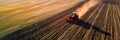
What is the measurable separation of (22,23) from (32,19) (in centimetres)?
202

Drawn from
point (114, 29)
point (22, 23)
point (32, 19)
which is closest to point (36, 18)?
point (32, 19)

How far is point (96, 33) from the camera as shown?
57.6 ft

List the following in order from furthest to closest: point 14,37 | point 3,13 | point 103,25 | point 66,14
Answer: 1. point 66,14
2. point 3,13
3. point 103,25
4. point 14,37

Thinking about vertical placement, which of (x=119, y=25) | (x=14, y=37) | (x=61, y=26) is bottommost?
(x=119, y=25)

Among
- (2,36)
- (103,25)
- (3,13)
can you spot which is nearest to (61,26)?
(103,25)

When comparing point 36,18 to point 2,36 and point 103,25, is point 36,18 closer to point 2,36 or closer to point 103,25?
point 2,36

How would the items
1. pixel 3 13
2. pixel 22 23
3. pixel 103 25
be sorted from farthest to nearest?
pixel 3 13, pixel 103 25, pixel 22 23

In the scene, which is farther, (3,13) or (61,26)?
(3,13)

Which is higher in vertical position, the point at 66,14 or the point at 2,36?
the point at 2,36

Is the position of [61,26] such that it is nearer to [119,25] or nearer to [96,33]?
[96,33]

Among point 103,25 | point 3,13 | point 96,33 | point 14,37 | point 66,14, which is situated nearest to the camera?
point 14,37

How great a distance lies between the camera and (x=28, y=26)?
18.0 m

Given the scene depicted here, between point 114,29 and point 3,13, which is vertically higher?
point 3,13

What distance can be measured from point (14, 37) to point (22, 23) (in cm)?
413
